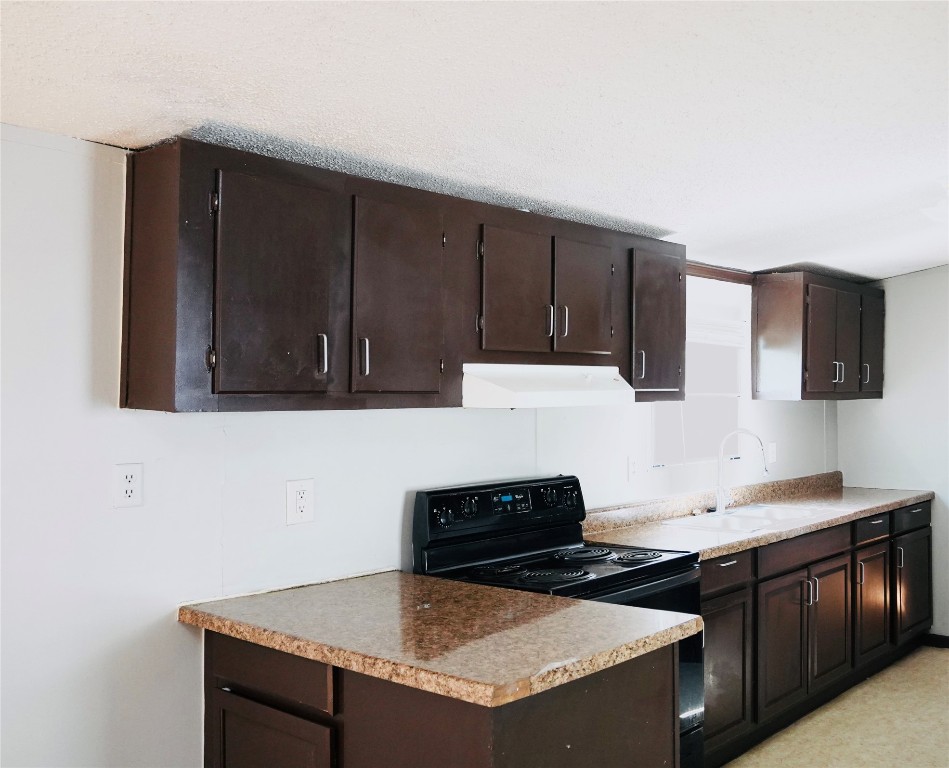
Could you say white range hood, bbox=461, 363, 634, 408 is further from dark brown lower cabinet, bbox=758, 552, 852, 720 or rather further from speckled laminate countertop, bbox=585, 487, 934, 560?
dark brown lower cabinet, bbox=758, 552, 852, 720

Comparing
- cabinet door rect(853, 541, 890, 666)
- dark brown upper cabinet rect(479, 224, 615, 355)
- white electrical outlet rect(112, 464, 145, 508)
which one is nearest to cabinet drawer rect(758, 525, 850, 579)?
cabinet door rect(853, 541, 890, 666)

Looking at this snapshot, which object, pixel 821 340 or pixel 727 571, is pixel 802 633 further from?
pixel 821 340

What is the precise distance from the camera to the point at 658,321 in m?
3.73

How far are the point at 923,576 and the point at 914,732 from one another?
4.87ft

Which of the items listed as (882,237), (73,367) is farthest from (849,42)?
(882,237)

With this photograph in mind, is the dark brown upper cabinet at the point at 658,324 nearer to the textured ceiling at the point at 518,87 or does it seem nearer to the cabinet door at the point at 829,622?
the textured ceiling at the point at 518,87

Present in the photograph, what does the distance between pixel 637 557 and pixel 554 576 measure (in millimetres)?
459

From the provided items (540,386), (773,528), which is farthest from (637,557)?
(773,528)

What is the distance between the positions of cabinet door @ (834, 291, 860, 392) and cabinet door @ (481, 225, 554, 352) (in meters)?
2.72

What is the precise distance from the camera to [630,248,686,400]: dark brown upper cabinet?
11.9 feet

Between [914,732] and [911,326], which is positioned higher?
[911,326]

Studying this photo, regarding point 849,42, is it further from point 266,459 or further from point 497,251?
point 266,459

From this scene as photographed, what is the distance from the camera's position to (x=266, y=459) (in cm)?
270

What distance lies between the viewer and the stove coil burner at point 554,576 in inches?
114
